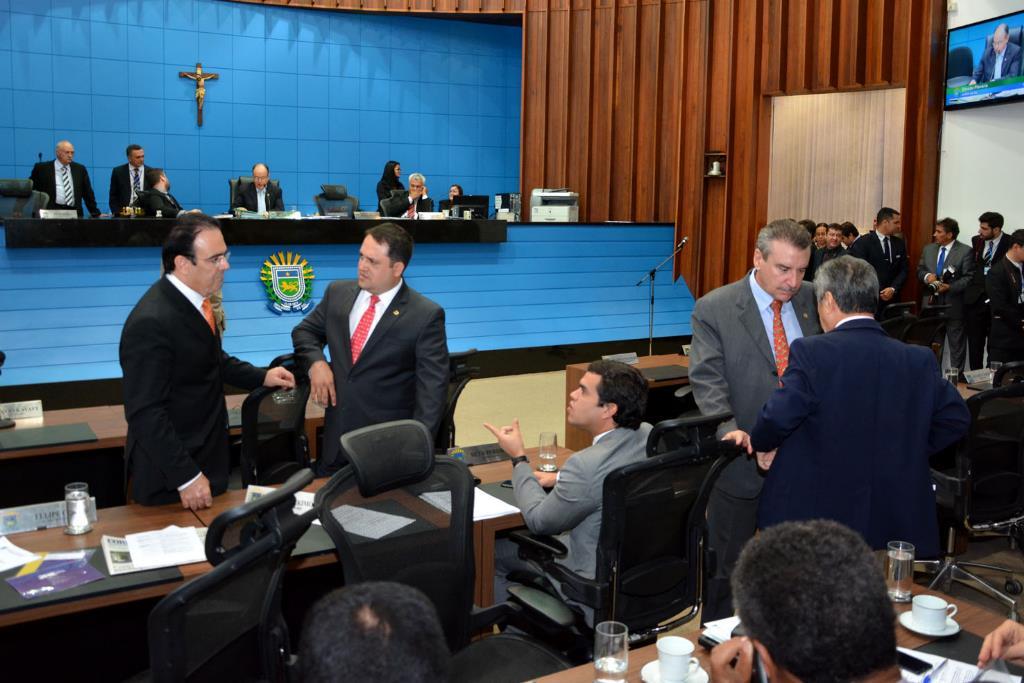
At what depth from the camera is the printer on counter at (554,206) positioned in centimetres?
1062

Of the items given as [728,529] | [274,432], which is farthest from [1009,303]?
[274,432]

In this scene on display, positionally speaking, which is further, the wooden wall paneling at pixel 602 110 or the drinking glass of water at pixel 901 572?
the wooden wall paneling at pixel 602 110

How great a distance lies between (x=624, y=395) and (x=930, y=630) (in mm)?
1114

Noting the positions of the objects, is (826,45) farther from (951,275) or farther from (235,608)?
(235,608)

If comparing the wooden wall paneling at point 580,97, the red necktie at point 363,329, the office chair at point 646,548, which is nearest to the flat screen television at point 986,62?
the wooden wall paneling at point 580,97

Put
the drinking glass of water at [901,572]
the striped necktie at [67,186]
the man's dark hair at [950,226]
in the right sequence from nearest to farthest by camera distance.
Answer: the drinking glass of water at [901,572] < the man's dark hair at [950,226] < the striped necktie at [67,186]

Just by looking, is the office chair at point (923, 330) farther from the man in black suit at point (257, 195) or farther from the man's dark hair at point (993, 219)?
the man in black suit at point (257, 195)

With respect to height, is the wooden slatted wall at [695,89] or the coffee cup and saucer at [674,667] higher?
the wooden slatted wall at [695,89]

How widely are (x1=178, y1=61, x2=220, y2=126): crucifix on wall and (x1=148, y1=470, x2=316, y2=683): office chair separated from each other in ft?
33.4

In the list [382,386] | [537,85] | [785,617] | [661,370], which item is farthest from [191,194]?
[785,617]

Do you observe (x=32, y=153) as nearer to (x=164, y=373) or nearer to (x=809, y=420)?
(x=164, y=373)

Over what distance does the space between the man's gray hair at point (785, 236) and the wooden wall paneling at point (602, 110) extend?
8.13 m

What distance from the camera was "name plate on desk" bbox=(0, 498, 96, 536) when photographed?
2.94 metres

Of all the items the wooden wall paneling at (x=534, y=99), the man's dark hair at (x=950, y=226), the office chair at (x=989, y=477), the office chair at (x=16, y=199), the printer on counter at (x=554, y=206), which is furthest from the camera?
the wooden wall paneling at (x=534, y=99)
